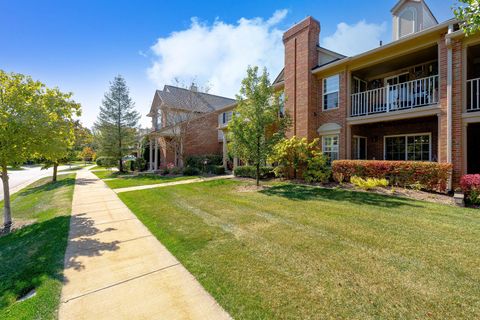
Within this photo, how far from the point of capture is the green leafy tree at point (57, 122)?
768cm

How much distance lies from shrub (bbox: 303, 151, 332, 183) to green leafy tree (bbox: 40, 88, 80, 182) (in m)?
11.0

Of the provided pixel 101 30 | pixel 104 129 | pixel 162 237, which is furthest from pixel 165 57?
pixel 162 237

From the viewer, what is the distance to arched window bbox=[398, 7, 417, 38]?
1212 cm

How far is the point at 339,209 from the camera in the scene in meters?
7.00

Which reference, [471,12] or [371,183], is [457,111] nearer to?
[371,183]

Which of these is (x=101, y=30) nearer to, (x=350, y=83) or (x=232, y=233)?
(x=232, y=233)

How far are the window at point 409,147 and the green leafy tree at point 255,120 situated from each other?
267 inches

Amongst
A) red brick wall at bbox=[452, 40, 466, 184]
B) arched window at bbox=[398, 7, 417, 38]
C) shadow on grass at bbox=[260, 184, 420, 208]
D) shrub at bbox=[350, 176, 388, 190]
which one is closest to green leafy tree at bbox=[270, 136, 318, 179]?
shadow on grass at bbox=[260, 184, 420, 208]

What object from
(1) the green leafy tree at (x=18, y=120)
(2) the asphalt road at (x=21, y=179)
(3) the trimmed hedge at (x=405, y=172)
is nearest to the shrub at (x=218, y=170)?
(3) the trimmed hedge at (x=405, y=172)

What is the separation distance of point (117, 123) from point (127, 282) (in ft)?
80.8

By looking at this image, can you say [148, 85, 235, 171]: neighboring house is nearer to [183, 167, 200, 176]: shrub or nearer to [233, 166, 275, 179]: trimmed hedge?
[183, 167, 200, 176]: shrub

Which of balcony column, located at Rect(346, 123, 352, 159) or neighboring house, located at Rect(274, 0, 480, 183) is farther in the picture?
balcony column, located at Rect(346, 123, 352, 159)

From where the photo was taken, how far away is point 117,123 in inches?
960

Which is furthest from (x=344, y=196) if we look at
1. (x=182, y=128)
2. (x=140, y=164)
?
(x=140, y=164)
